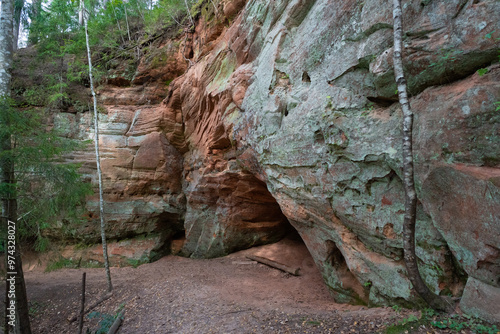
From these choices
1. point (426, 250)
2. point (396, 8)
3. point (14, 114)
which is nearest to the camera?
point (396, 8)

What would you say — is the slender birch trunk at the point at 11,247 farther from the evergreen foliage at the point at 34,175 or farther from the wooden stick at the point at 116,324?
the wooden stick at the point at 116,324

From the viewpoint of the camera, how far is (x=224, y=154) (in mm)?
10109

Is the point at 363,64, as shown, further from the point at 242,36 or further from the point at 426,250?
the point at 242,36

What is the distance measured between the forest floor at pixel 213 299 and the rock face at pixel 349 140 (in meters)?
0.83

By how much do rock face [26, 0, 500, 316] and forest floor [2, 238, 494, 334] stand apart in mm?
832

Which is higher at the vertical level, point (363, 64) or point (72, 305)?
point (363, 64)

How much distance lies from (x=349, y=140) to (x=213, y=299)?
5.61m

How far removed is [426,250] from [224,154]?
7.60 metres

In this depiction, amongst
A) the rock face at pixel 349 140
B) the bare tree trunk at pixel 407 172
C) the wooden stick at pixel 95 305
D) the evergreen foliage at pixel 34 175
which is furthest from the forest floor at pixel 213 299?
the evergreen foliage at pixel 34 175

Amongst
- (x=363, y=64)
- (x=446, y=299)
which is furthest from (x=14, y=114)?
(x=446, y=299)

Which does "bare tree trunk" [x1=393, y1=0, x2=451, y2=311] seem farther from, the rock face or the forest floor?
the forest floor

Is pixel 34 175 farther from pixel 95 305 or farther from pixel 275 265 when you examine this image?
pixel 275 265

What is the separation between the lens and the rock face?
3191mm

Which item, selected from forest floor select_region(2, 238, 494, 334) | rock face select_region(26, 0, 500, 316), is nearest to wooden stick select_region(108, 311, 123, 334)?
forest floor select_region(2, 238, 494, 334)
